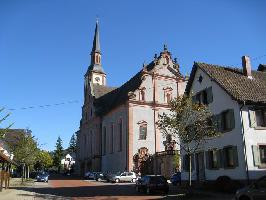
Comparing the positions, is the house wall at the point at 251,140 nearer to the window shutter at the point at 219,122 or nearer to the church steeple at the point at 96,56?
the window shutter at the point at 219,122

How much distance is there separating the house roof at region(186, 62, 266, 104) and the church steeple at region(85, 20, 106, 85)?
5854 centimetres

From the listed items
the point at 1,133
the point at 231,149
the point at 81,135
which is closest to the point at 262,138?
the point at 231,149

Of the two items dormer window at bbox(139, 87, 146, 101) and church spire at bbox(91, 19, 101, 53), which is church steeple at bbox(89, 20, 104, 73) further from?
dormer window at bbox(139, 87, 146, 101)

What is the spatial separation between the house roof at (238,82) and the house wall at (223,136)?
2.01 feet

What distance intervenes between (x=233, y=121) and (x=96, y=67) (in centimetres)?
6820

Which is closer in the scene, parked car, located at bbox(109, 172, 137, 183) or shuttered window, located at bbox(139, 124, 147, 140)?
parked car, located at bbox(109, 172, 137, 183)

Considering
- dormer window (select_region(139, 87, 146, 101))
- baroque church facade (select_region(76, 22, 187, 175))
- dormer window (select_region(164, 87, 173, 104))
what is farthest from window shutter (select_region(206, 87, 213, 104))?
dormer window (select_region(164, 87, 173, 104))

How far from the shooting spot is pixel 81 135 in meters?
87.0

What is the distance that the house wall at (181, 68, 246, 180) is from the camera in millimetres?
28078

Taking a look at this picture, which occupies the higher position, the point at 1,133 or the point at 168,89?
the point at 168,89

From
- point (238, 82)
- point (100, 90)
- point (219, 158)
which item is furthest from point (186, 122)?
point (100, 90)

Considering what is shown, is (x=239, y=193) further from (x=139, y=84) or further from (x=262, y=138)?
(x=139, y=84)

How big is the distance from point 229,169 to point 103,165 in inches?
1588

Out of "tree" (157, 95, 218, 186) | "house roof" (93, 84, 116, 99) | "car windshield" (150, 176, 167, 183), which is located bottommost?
"car windshield" (150, 176, 167, 183)
